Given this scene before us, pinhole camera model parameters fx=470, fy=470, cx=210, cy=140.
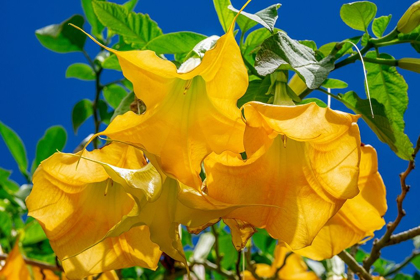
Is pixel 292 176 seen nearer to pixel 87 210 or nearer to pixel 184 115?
pixel 184 115

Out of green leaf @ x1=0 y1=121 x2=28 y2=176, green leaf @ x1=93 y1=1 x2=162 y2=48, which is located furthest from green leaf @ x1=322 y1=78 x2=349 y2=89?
green leaf @ x1=0 y1=121 x2=28 y2=176

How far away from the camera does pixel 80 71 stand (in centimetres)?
129

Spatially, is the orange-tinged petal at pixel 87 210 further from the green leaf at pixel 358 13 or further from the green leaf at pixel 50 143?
the green leaf at pixel 50 143

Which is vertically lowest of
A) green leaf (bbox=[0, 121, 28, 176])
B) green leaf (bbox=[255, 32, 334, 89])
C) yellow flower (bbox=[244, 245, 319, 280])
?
yellow flower (bbox=[244, 245, 319, 280])

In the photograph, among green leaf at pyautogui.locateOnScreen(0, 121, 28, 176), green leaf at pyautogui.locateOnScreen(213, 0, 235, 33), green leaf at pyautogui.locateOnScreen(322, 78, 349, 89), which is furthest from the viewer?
green leaf at pyautogui.locateOnScreen(0, 121, 28, 176)

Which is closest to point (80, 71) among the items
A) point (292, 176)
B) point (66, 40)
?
point (66, 40)

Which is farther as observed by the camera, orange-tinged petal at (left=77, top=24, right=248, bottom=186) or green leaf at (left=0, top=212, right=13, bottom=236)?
green leaf at (left=0, top=212, right=13, bottom=236)

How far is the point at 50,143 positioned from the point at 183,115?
120 cm

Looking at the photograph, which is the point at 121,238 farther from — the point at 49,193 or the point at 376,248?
the point at 376,248

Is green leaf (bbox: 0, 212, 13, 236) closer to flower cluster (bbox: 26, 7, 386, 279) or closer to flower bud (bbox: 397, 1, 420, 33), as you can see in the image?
flower cluster (bbox: 26, 7, 386, 279)

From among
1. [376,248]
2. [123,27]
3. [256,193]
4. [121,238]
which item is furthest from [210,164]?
[376,248]

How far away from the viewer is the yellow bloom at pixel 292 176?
499mm

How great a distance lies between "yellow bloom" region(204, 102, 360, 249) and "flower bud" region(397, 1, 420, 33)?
0.92 ft

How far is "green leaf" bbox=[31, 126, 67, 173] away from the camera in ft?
5.35
